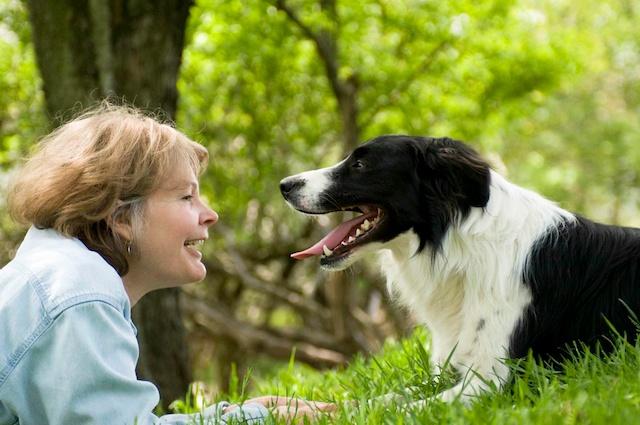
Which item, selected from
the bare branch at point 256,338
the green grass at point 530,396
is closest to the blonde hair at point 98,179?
the green grass at point 530,396

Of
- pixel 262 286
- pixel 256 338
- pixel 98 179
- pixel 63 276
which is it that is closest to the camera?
pixel 63 276

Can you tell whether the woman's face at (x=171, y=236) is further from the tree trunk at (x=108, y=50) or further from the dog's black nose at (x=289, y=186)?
the tree trunk at (x=108, y=50)

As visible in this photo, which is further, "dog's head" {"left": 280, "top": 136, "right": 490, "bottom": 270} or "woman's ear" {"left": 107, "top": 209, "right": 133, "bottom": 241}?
"dog's head" {"left": 280, "top": 136, "right": 490, "bottom": 270}

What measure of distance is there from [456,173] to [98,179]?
1677mm

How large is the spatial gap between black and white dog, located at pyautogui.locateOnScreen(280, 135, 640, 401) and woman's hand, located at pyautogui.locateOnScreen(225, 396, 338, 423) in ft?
1.65

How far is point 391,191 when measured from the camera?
4.07 m

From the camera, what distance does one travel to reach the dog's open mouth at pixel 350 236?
13.5 feet

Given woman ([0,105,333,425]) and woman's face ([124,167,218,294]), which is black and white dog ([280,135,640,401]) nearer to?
woman ([0,105,333,425])

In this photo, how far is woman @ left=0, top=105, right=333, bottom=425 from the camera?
8.52 feet

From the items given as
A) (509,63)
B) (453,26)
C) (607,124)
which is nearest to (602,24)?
(607,124)

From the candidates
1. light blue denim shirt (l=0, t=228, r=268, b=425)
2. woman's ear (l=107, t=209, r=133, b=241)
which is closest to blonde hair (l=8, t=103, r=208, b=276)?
woman's ear (l=107, t=209, r=133, b=241)

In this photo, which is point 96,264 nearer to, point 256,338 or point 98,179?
point 98,179

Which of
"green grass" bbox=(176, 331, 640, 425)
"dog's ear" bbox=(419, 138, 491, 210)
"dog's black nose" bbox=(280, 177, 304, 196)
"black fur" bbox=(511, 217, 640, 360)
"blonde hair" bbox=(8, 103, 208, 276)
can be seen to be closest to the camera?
"green grass" bbox=(176, 331, 640, 425)

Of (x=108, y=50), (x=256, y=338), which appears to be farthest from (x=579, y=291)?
(x=256, y=338)
